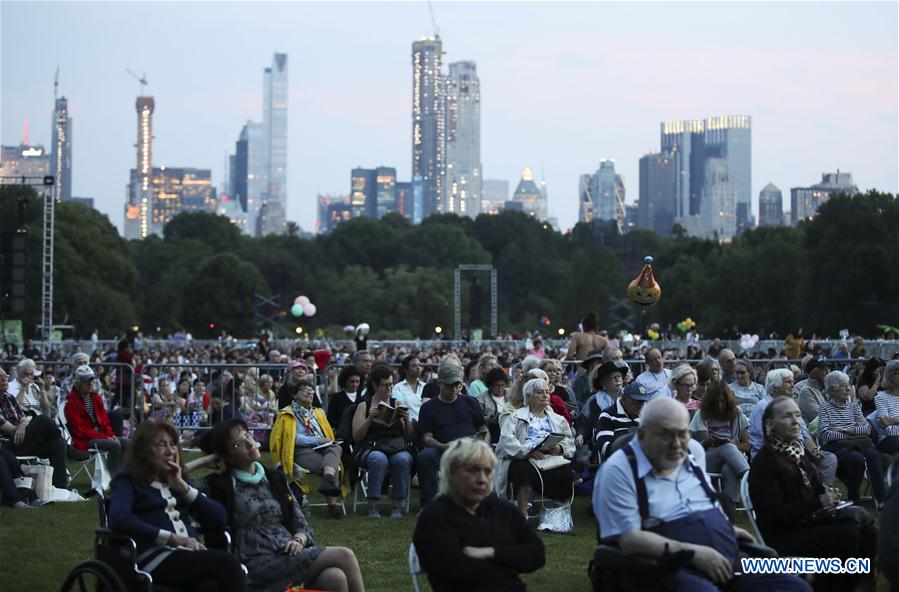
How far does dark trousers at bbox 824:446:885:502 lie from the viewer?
1222 centimetres

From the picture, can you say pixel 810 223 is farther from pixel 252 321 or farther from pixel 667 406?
pixel 667 406

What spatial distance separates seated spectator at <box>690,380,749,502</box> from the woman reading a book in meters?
2.57

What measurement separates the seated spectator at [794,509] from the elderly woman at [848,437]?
4432mm

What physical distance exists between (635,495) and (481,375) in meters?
8.79

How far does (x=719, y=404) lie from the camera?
38.2 feet

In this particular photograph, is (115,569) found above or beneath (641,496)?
beneath

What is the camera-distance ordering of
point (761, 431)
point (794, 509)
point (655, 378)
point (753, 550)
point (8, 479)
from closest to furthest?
point (753, 550) → point (794, 509) → point (761, 431) → point (8, 479) → point (655, 378)

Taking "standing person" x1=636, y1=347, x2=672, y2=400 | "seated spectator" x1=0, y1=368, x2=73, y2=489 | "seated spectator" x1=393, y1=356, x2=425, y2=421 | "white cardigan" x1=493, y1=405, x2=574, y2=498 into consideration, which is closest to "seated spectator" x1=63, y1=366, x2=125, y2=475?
"seated spectator" x1=0, y1=368, x2=73, y2=489

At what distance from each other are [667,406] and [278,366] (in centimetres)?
1140

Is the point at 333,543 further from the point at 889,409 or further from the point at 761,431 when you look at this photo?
the point at 889,409

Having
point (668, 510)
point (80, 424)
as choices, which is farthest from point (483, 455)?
point (80, 424)

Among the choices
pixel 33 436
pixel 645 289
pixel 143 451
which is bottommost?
pixel 33 436

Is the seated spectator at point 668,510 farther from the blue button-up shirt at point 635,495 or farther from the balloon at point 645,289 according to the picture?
the balloon at point 645,289

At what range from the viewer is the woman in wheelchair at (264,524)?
782 cm
